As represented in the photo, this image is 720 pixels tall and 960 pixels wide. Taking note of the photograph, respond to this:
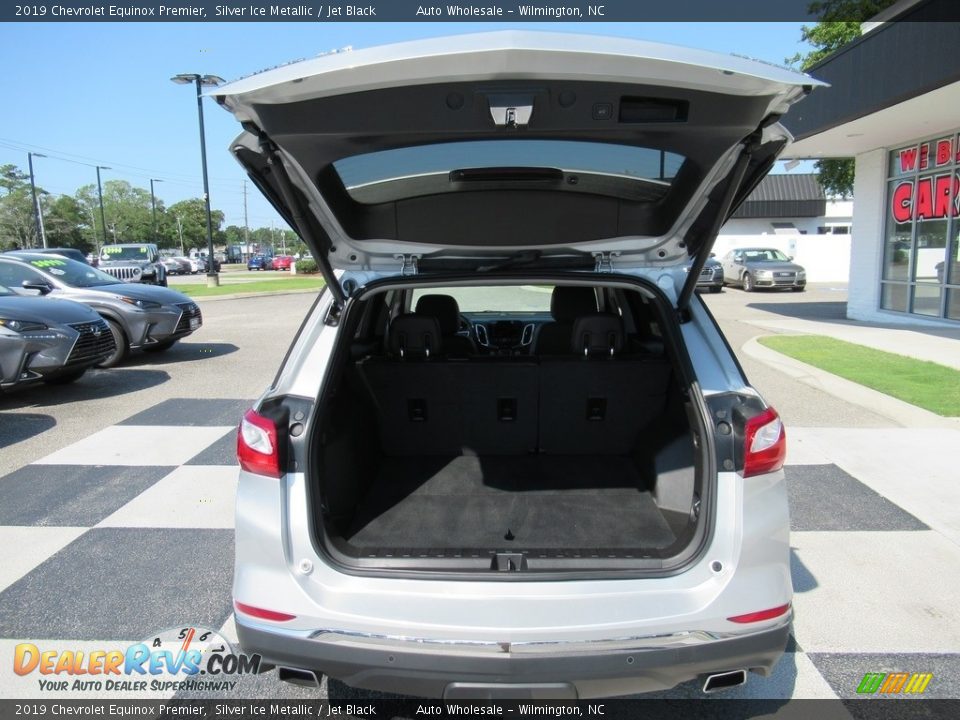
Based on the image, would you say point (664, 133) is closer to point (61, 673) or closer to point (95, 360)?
point (61, 673)

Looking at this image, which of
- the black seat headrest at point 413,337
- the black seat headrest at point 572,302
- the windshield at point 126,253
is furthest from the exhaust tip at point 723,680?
the windshield at point 126,253

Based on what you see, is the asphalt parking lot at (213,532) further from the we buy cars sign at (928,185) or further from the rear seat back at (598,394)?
the we buy cars sign at (928,185)

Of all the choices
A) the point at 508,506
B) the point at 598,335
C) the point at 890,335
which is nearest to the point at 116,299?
the point at 598,335

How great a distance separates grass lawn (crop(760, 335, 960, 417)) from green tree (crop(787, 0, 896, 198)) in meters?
11.2

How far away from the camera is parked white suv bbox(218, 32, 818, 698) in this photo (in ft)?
5.79

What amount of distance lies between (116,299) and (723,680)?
354 inches

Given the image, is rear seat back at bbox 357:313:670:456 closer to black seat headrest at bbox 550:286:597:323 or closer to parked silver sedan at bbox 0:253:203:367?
black seat headrest at bbox 550:286:597:323

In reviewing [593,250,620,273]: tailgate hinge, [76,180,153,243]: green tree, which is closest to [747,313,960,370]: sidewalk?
[593,250,620,273]: tailgate hinge

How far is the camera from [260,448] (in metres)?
2.08

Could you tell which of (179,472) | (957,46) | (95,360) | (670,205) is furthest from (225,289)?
(670,205)

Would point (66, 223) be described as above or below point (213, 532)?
above

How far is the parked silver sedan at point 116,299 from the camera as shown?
8.59 m

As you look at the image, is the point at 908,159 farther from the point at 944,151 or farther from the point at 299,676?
the point at 299,676

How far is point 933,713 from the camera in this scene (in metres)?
2.30
